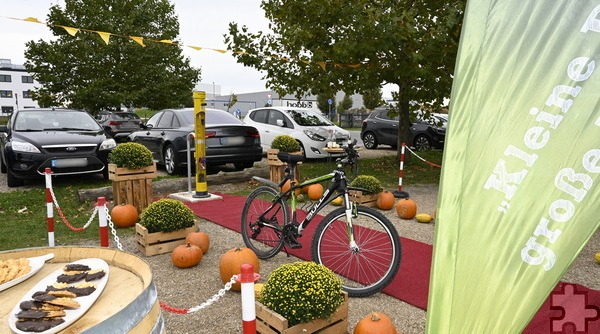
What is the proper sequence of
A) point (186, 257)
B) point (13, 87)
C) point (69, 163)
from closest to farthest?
point (186, 257)
point (69, 163)
point (13, 87)

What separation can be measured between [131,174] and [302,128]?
261 inches

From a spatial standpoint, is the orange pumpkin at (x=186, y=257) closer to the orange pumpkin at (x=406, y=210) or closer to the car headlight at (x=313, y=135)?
the orange pumpkin at (x=406, y=210)

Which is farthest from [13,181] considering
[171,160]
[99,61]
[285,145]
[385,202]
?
[99,61]

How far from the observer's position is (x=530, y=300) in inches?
67.0

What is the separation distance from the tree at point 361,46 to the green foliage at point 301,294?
6.70 meters

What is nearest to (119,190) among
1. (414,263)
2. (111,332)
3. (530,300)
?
(414,263)

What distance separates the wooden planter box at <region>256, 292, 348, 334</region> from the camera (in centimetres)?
286

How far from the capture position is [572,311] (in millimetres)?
3516

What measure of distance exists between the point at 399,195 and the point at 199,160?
3.63 meters

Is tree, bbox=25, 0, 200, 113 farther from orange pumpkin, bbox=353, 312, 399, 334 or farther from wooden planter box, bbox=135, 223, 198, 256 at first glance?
orange pumpkin, bbox=353, 312, 399, 334

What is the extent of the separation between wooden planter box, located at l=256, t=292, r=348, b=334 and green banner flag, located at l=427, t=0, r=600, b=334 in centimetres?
119

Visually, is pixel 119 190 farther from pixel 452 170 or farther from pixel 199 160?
pixel 452 170

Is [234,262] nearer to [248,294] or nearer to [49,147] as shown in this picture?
[248,294]

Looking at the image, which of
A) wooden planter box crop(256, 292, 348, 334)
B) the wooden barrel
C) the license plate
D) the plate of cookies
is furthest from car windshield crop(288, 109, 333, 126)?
the plate of cookies
